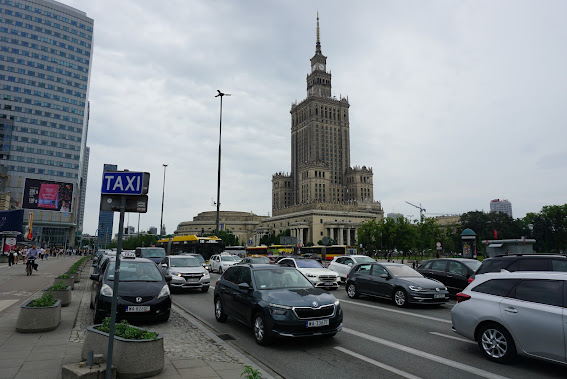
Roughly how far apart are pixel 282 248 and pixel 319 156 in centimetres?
9239

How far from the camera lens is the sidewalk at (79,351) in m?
5.60

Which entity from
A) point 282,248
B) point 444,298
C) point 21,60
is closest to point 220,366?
point 444,298

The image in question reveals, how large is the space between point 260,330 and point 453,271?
9.85 meters

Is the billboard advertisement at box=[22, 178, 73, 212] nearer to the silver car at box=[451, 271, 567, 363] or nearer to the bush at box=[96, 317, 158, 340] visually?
the bush at box=[96, 317, 158, 340]

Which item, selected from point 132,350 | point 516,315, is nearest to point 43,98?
point 132,350

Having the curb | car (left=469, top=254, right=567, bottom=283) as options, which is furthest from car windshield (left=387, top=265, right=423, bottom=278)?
the curb

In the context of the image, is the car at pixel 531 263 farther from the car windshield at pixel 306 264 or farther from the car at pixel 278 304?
the car windshield at pixel 306 264

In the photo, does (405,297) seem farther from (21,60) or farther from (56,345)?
(21,60)

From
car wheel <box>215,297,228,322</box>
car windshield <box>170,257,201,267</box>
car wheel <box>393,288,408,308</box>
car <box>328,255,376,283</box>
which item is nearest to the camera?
car wheel <box>215,297,228,322</box>

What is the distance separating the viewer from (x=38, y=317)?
8.14 m

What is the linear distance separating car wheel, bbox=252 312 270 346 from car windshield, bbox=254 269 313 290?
2.22 ft

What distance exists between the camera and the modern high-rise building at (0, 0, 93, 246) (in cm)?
9612

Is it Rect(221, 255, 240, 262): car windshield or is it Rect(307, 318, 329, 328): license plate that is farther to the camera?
Rect(221, 255, 240, 262): car windshield

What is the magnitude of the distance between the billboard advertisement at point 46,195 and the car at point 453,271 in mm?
59041
